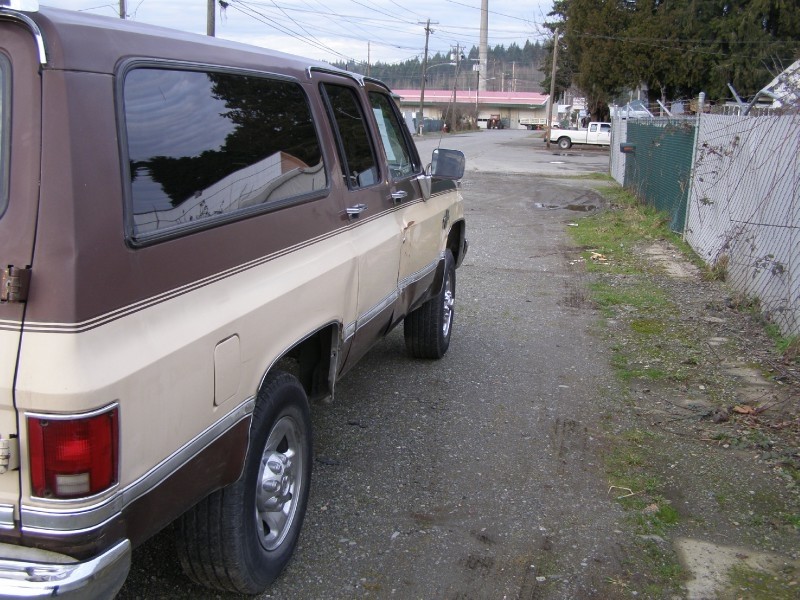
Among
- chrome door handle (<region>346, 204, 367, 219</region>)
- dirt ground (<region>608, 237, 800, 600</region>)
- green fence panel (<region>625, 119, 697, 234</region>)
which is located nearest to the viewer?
dirt ground (<region>608, 237, 800, 600</region>)

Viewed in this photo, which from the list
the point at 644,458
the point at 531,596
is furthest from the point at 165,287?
the point at 644,458

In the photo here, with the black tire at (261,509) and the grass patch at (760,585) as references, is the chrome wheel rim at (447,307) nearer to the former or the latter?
the black tire at (261,509)

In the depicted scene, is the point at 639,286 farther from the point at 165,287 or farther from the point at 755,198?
the point at 165,287

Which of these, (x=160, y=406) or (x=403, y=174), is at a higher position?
(x=403, y=174)

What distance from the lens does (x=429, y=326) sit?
6020mm

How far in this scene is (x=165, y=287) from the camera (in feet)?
7.69

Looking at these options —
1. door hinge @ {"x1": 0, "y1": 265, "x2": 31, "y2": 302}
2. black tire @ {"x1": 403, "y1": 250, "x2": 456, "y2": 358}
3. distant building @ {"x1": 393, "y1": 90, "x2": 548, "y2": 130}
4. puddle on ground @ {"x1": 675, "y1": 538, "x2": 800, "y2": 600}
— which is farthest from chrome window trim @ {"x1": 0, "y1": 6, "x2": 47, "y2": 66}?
distant building @ {"x1": 393, "y1": 90, "x2": 548, "y2": 130}

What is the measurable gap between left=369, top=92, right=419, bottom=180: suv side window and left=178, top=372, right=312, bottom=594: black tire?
78.2 inches

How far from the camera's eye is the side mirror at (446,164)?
568 centimetres

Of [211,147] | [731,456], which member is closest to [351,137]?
[211,147]

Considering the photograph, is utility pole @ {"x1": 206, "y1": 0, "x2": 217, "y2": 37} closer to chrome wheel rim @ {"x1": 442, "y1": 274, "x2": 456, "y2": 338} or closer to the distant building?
chrome wheel rim @ {"x1": 442, "y1": 274, "x2": 456, "y2": 338}

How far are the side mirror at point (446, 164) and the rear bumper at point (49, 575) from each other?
3.99m

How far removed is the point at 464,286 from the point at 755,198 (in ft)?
10.4

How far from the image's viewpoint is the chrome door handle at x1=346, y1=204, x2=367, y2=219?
12.7 ft
